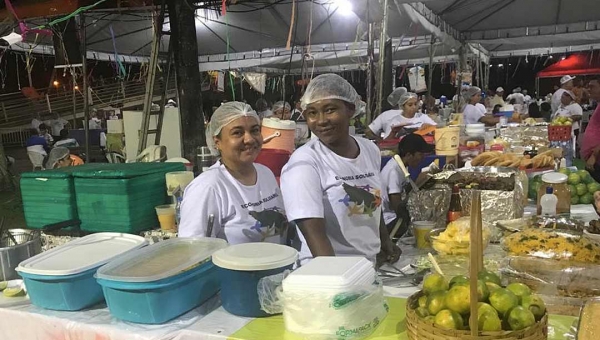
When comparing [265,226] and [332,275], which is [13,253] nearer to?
[265,226]

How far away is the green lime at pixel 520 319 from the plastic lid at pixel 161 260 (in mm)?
1048

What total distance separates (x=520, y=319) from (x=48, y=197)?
2.70 m

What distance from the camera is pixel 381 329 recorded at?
1544 mm

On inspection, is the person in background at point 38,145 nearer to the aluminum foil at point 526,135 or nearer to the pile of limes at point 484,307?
the aluminum foil at point 526,135

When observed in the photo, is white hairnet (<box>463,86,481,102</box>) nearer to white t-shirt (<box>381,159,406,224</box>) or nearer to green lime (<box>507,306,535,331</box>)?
white t-shirt (<box>381,159,406,224</box>)

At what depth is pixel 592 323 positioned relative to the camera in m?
1.35

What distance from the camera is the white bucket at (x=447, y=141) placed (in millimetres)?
3910

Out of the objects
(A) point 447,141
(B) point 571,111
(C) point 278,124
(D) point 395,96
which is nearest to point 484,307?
(C) point 278,124

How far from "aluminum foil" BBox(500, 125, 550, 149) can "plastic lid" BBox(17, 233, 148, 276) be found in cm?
423

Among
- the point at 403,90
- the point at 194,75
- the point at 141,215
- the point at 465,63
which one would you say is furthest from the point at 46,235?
the point at 465,63

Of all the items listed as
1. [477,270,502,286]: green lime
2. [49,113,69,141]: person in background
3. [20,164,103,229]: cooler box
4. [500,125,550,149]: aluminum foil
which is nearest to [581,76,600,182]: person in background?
[500,125,550,149]: aluminum foil

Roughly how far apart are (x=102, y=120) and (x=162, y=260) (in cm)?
1455

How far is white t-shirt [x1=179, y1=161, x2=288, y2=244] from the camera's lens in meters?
2.13

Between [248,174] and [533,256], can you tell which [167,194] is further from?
[533,256]
